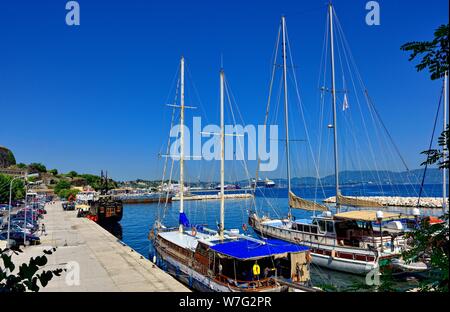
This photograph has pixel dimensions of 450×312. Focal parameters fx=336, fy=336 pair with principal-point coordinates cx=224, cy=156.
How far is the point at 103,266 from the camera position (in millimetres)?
23406

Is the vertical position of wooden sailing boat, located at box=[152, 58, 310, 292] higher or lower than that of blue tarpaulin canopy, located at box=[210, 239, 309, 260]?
lower

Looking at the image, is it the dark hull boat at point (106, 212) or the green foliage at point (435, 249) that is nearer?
the green foliage at point (435, 249)

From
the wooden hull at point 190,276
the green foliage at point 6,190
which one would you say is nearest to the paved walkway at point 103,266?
the wooden hull at point 190,276

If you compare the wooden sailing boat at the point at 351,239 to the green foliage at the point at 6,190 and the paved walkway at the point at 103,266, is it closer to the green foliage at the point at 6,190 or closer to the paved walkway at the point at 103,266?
the paved walkway at the point at 103,266

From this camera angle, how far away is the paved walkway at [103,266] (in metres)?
18.3

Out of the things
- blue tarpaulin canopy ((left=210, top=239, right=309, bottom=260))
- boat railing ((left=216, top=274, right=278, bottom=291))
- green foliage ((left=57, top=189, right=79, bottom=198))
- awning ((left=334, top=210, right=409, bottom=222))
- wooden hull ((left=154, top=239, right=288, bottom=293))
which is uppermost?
awning ((left=334, top=210, right=409, bottom=222))

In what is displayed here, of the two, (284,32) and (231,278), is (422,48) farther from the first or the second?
(284,32)

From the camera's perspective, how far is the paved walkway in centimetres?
1833

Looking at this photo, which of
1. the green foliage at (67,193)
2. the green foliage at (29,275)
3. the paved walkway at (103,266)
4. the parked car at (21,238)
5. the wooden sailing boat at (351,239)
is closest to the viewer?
the green foliage at (29,275)

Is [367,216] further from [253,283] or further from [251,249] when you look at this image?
[253,283]

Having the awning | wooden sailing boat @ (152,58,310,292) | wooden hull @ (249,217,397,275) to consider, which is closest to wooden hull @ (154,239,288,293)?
wooden sailing boat @ (152,58,310,292)

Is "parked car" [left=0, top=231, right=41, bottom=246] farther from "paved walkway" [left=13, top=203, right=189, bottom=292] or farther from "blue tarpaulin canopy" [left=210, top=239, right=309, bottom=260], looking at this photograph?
"blue tarpaulin canopy" [left=210, top=239, right=309, bottom=260]
